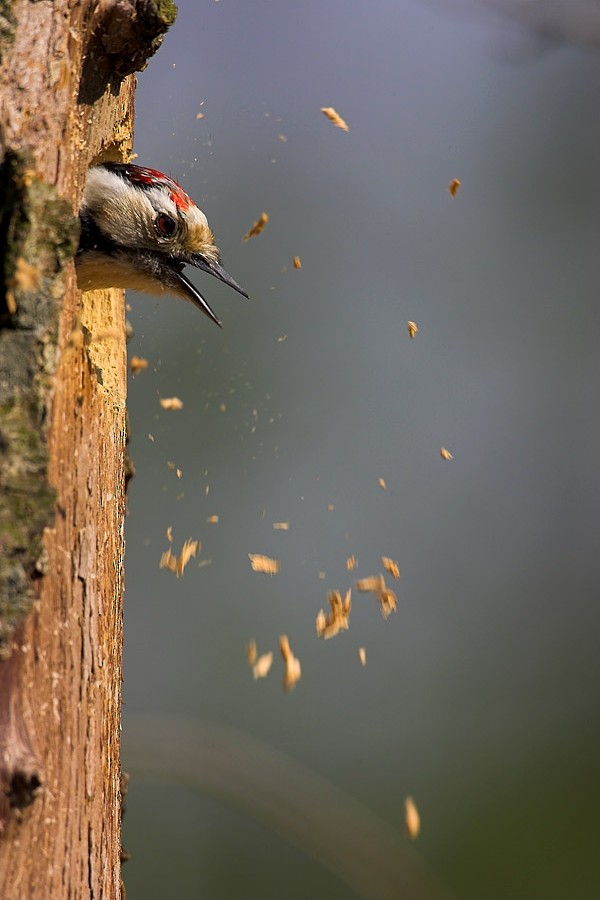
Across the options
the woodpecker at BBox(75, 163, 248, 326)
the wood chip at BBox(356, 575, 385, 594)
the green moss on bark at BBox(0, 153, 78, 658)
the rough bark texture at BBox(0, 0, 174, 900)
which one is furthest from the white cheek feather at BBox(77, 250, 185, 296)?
the wood chip at BBox(356, 575, 385, 594)

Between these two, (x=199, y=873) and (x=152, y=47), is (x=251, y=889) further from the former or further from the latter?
(x=152, y=47)

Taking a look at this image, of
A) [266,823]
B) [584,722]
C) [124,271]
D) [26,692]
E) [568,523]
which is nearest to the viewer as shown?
[26,692]

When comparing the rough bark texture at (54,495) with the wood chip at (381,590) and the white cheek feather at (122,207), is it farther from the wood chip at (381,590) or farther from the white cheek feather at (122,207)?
the wood chip at (381,590)

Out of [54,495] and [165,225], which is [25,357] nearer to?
[54,495]

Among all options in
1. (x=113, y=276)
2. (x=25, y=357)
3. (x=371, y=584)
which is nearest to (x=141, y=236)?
(x=113, y=276)

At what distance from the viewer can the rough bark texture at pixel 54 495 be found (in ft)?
5.18

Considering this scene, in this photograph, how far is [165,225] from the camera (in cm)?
297

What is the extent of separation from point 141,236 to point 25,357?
4.48 ft

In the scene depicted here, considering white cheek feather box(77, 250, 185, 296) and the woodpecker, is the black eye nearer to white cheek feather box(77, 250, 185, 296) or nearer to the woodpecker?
the woodpecker

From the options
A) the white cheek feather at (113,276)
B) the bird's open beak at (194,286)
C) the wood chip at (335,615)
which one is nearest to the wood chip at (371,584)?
the wood chip at (335,615)

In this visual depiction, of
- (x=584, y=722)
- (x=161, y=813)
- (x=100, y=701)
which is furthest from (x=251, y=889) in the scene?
(x=100, y=701)

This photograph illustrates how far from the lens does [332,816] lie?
3072 millimetres

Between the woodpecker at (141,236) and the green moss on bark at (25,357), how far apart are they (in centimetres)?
92

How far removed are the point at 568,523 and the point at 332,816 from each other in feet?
13.2
